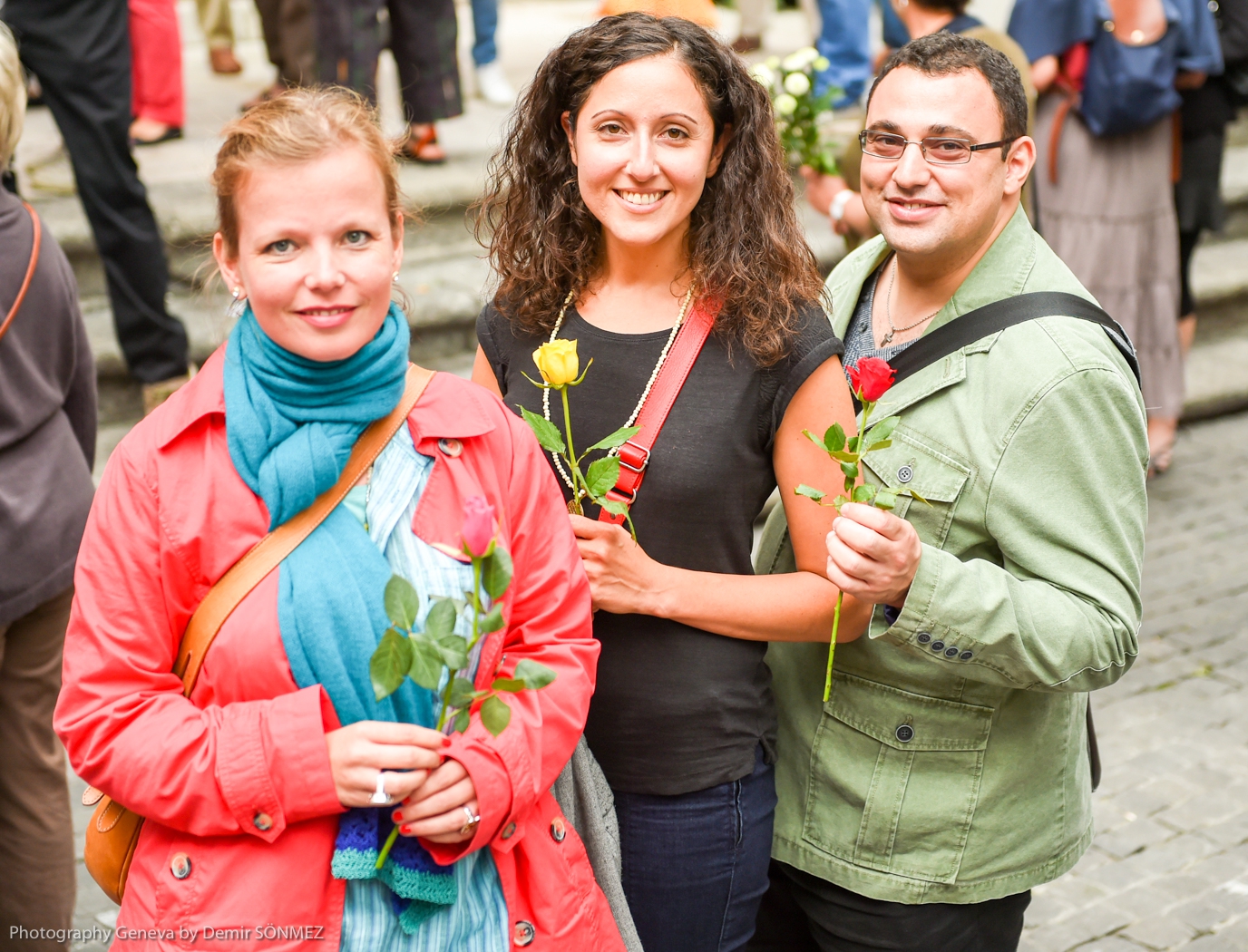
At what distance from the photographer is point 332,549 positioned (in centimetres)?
165

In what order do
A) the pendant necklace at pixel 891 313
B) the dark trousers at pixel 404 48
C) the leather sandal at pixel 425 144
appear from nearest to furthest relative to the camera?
the pendant necklace at pixel 891 313
the dark trousers at pixel 404 48
the leather sandal at pixel 425 144

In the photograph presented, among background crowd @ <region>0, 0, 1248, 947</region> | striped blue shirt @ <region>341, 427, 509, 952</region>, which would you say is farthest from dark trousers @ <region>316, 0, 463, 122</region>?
striped blue shirt @ <region>341, 427, 509, 952</region>

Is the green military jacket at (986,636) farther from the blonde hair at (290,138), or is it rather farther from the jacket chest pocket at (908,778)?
the blonde hair at (290,138)

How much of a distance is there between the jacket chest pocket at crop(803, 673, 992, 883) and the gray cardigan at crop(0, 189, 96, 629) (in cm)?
165

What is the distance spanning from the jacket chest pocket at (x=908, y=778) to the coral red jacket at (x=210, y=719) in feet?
2.18

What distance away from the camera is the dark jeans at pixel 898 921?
86.0 inches

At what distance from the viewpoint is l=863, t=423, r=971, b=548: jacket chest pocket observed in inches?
81.0

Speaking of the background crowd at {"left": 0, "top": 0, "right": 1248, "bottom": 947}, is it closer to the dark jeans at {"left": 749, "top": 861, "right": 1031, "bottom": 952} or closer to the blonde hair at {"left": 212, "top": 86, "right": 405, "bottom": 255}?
the blonde hair at {"left": 212, "top": 86, "right": 405, "bottom": 255}

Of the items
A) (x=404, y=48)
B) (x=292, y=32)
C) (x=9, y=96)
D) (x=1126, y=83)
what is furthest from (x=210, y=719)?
(x=292, y=32)

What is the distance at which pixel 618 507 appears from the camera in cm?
198

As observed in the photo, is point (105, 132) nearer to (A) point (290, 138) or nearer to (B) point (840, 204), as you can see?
(B) point (840, 204)

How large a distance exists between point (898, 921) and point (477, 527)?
4.00ft

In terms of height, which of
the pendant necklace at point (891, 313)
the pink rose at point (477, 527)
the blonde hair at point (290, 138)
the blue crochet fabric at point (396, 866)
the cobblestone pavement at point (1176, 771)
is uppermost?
the blonde hair at point (290, 138)

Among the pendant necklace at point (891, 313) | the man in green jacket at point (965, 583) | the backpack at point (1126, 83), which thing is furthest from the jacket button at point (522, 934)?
the backpack at point (1126, 83)
